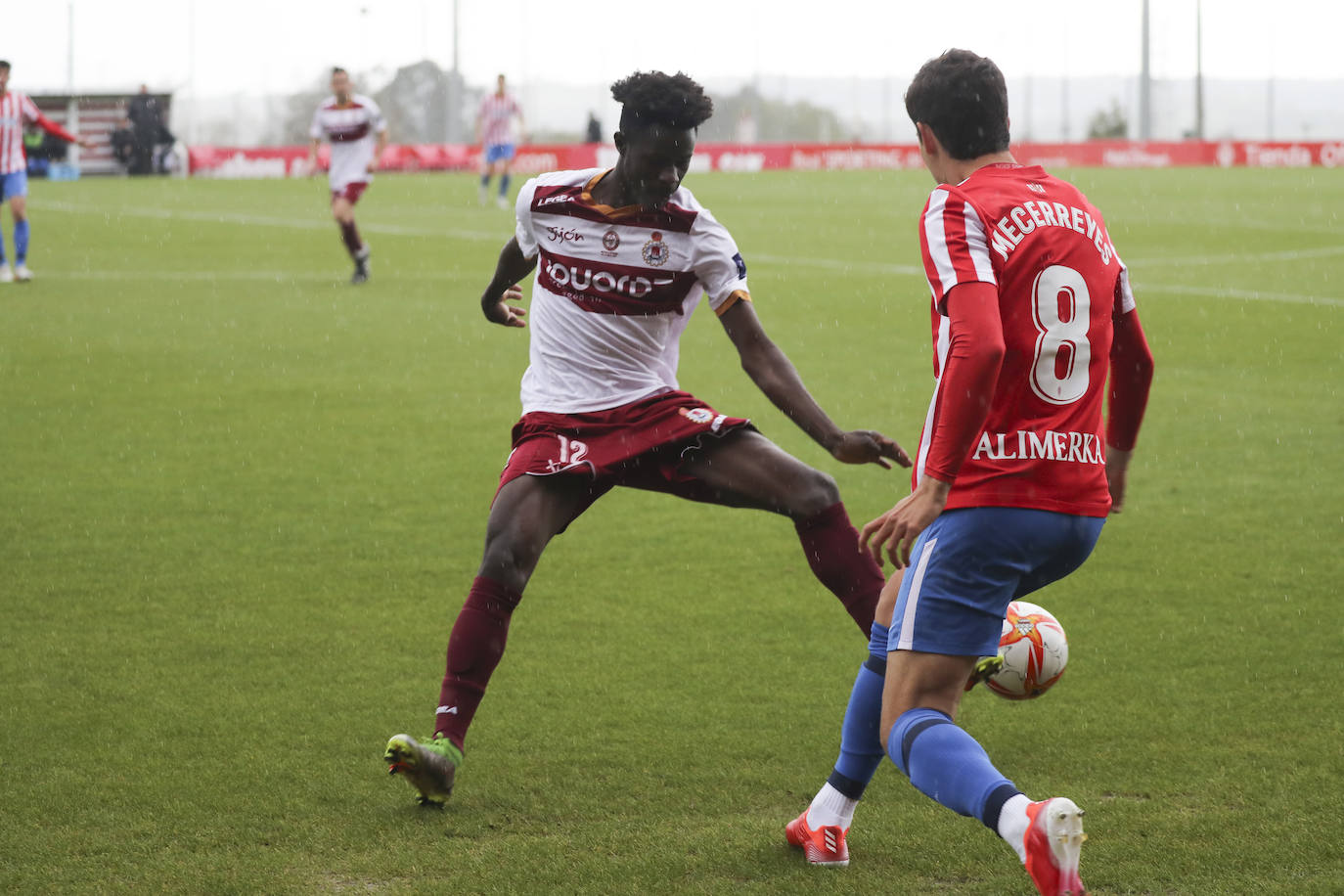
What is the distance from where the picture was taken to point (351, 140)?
53.6ft

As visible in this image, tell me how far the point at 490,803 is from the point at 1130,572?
329cm

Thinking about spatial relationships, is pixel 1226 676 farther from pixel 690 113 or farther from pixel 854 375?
pixel 854 375

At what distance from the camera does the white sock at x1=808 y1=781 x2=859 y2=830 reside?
364 cm

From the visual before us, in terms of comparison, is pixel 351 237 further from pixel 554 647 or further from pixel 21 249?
pixel 554 647

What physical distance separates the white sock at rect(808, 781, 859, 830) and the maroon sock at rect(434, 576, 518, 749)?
98cm

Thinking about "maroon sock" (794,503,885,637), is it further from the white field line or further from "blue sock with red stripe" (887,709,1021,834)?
the white field line

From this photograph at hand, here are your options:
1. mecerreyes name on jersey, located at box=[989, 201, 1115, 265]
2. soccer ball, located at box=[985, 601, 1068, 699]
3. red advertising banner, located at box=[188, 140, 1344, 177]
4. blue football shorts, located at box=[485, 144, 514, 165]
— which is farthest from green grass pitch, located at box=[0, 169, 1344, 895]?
red advertising banner, located at box=[188, 140, 1344, 177]

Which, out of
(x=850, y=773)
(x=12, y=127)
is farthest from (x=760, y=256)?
(x=850, y=773)

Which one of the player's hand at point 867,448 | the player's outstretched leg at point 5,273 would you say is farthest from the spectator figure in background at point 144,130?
the player's hand at point 867,448

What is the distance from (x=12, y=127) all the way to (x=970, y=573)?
591 inches

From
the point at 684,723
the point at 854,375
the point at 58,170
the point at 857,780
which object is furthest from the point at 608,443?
the point at 58,170

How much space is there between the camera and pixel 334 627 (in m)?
5.50

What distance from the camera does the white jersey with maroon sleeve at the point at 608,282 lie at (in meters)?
4.39

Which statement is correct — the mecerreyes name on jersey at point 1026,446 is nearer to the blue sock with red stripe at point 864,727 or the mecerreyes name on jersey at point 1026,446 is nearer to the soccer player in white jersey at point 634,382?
the blue sock with red stripe at point 864,727
